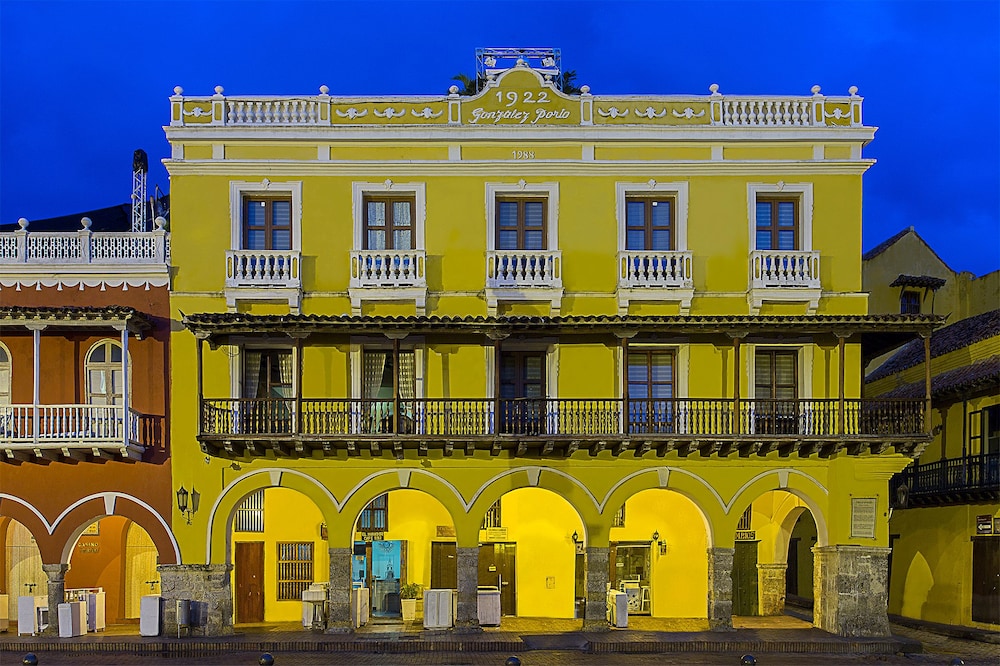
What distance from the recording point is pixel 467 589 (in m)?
23.4

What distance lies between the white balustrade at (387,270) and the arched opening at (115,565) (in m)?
8.88

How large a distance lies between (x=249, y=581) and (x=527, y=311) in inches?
395

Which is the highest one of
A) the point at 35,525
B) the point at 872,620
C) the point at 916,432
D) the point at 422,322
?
the point at 422,322

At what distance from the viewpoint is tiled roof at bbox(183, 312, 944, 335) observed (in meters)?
22.5

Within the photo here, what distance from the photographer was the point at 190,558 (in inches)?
926

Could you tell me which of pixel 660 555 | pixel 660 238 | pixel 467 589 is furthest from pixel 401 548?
pixel 660 238

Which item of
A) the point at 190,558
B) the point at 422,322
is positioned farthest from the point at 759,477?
the point at 190,558

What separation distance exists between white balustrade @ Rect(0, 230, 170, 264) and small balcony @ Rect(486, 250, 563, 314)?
25.5ft

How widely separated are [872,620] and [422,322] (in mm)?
11949

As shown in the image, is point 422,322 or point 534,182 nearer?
point 422,322

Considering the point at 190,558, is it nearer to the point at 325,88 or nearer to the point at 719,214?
the point at 325,88

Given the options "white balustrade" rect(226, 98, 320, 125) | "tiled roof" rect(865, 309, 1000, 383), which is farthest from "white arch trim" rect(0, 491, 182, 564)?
"tiled roof" rect(865, 309, 1000, 383)

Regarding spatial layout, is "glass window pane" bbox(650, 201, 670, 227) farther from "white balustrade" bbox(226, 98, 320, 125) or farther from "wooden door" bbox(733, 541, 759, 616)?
"wooden door" bbox(733, 541, 759, 616)

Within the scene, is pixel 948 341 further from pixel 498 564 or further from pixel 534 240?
pixel 498 564
